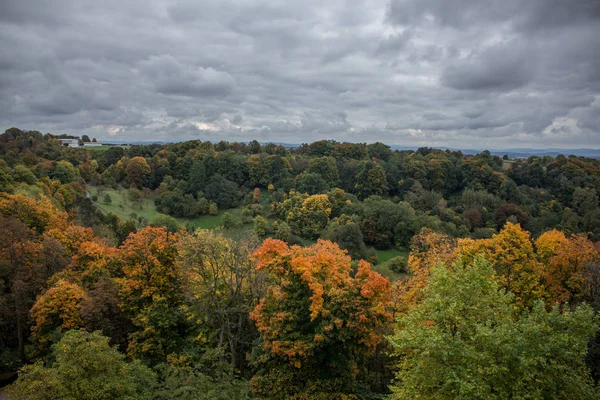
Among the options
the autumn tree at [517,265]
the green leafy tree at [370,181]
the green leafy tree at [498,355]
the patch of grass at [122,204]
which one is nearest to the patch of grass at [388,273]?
the autumn tree at [517,265]

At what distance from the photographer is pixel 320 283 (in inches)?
715

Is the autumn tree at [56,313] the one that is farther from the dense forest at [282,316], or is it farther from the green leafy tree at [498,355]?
the green leafy tree at [498,355]

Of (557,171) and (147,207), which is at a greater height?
(557,171)

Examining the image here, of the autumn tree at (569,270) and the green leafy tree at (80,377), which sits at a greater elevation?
the autumn tree at (569,270)

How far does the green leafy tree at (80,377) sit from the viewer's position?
42.3ft

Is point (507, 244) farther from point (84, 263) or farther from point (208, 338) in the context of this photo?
point (84, 263)

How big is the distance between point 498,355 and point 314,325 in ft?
28.7

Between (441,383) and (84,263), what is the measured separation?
81.2 feet

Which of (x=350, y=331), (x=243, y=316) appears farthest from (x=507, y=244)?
(x=243, y=316)

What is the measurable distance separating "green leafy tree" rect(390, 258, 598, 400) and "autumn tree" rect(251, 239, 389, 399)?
4.12 m

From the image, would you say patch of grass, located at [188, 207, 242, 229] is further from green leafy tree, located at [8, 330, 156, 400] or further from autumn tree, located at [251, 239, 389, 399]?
green leafy tree, located at [8, 330, 156, 400]

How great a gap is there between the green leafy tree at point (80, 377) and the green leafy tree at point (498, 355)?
35.7 feet

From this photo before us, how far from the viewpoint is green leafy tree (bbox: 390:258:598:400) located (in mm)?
9953

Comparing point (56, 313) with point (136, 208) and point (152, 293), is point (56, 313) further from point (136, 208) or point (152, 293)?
point (136, 208)
